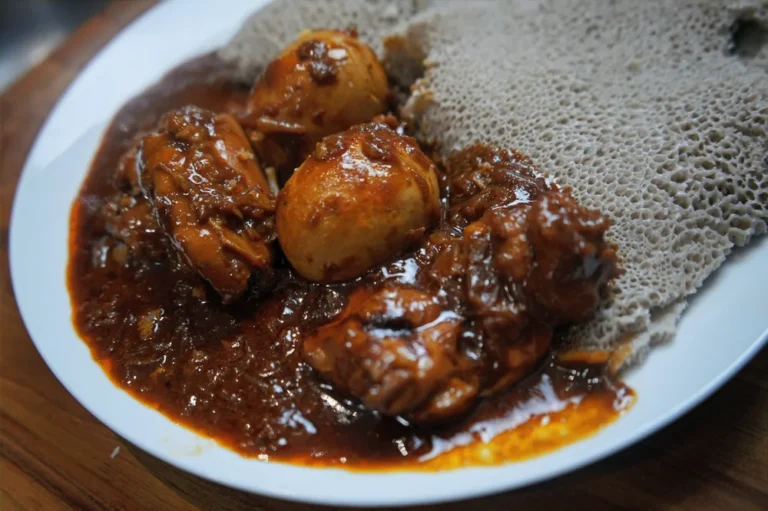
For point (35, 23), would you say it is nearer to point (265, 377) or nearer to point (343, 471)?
point (265, 377)

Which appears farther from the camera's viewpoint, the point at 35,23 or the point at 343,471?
the point at 35,23

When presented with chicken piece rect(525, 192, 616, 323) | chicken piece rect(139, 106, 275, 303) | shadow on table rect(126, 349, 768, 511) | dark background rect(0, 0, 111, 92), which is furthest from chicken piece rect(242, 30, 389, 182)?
dark background rect(0, 0, 111, 92)

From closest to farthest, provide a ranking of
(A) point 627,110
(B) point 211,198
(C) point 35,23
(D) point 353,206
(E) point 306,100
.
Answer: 1. (D) point 353,206
2. (B) point 211,198
3. (A) point 627,110
4. (E) point 306,100
5. (C) point 35,23

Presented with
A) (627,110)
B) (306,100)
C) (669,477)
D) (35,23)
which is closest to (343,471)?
(669,477)

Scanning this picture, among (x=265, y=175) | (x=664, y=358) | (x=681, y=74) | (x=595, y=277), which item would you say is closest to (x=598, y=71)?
(x=681, y=74)

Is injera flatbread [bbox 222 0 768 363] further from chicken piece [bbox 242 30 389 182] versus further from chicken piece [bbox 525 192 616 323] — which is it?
chicken piece [bbox 242 30 389 182]

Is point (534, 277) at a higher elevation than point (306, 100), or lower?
lower
